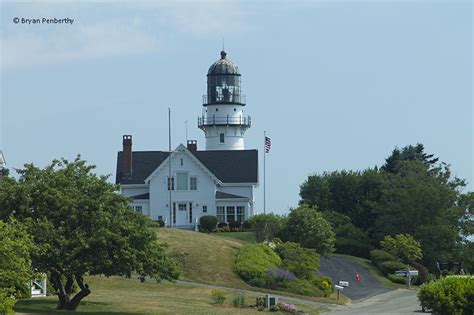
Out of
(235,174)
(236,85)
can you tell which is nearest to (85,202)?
(235,174)

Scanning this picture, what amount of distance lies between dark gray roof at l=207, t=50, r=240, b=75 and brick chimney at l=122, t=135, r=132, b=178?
13.2 m

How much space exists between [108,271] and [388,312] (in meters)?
15.5

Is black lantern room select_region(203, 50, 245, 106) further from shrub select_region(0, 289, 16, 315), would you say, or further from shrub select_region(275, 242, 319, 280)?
shrub select_region(0, 289, 16, 315)

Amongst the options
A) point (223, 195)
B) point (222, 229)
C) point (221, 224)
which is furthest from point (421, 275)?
point (223, 195)

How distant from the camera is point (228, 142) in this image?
106688 millimetres

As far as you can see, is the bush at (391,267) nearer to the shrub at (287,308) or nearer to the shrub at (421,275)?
the shrub at (421,275)

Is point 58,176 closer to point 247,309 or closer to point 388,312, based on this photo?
point 247,309

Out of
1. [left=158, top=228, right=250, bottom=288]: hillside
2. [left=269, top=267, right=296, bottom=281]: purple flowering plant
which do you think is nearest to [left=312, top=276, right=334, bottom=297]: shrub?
[left=269, top=267, right=296, bottom=281]: purple flowering plant

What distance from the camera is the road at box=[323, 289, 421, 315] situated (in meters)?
54.8

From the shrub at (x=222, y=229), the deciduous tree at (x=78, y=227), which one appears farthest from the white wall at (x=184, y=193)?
the deciduous tree at (x=78, y=227)

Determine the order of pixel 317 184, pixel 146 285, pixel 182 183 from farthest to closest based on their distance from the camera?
pixel 317 184 < pixel 182 183 < pixel 146 285

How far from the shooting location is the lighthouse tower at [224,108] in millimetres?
105438

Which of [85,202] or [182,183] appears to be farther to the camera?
[182,183]

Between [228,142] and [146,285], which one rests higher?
[228,142]
